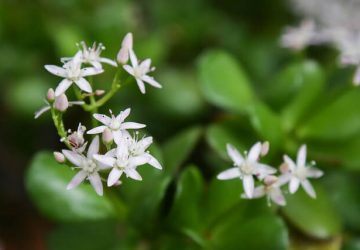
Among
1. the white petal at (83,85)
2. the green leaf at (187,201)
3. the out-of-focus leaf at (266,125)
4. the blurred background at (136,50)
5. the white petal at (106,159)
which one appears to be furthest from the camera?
the blurred background at (136,50)

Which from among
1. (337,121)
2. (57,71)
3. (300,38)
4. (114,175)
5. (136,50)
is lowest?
(114,175)

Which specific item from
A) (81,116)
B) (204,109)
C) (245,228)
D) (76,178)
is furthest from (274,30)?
(76,178)

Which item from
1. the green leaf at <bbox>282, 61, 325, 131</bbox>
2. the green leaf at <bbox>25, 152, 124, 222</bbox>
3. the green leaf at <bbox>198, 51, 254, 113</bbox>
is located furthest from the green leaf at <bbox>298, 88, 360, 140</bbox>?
the green leaf at <bbox>25, 152, 124, 222</bbox>

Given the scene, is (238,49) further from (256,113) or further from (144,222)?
(144,222)

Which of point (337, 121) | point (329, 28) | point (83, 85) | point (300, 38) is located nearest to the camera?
point (83, 85)

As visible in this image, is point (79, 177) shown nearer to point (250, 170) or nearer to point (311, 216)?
point (250, 170)

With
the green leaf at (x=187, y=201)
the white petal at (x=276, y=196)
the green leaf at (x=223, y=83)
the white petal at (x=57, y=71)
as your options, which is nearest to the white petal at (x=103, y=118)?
the white petal at (x=57, y=71)

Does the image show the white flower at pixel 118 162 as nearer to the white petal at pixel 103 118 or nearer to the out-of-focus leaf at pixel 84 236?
the white petal at pixel 103 118

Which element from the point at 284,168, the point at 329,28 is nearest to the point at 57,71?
the point at 284,168
